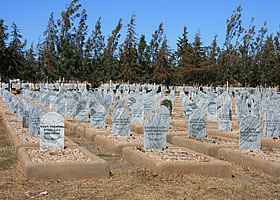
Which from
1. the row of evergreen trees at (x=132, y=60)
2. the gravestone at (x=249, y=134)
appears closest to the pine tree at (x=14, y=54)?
the row of evergreen trees at (x=132, y=60)

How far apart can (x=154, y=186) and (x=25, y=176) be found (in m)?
2.28

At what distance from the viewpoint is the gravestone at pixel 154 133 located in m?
9.66

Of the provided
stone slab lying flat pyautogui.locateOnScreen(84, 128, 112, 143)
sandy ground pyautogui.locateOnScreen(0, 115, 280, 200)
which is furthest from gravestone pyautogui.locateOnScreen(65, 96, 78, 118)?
sandy ground pyautogui.locateOnScreen(0, 115, 280, 200)

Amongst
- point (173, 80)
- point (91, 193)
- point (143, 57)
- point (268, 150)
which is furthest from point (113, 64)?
point (91, 193)

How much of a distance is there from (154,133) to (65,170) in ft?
9.63

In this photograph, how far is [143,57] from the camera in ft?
Answer: 189

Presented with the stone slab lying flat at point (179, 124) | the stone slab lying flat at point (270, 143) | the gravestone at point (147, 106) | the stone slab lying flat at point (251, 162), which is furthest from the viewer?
the gravestone at point (147, 106)

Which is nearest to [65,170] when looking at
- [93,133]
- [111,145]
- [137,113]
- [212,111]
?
[111,145]

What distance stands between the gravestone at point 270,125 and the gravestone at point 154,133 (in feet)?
12.1

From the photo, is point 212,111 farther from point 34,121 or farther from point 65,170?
point 65,170

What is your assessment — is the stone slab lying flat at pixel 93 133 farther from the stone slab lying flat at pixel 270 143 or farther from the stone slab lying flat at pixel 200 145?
the stone slab lying flat at pixel 270 143

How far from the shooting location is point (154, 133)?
31.8 feet

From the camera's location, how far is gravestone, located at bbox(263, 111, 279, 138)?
11914 mm

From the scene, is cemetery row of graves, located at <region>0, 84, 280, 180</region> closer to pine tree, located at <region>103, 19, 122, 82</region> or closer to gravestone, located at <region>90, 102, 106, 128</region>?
gravestone, located at <region>90, 102, 106, 128</region>
